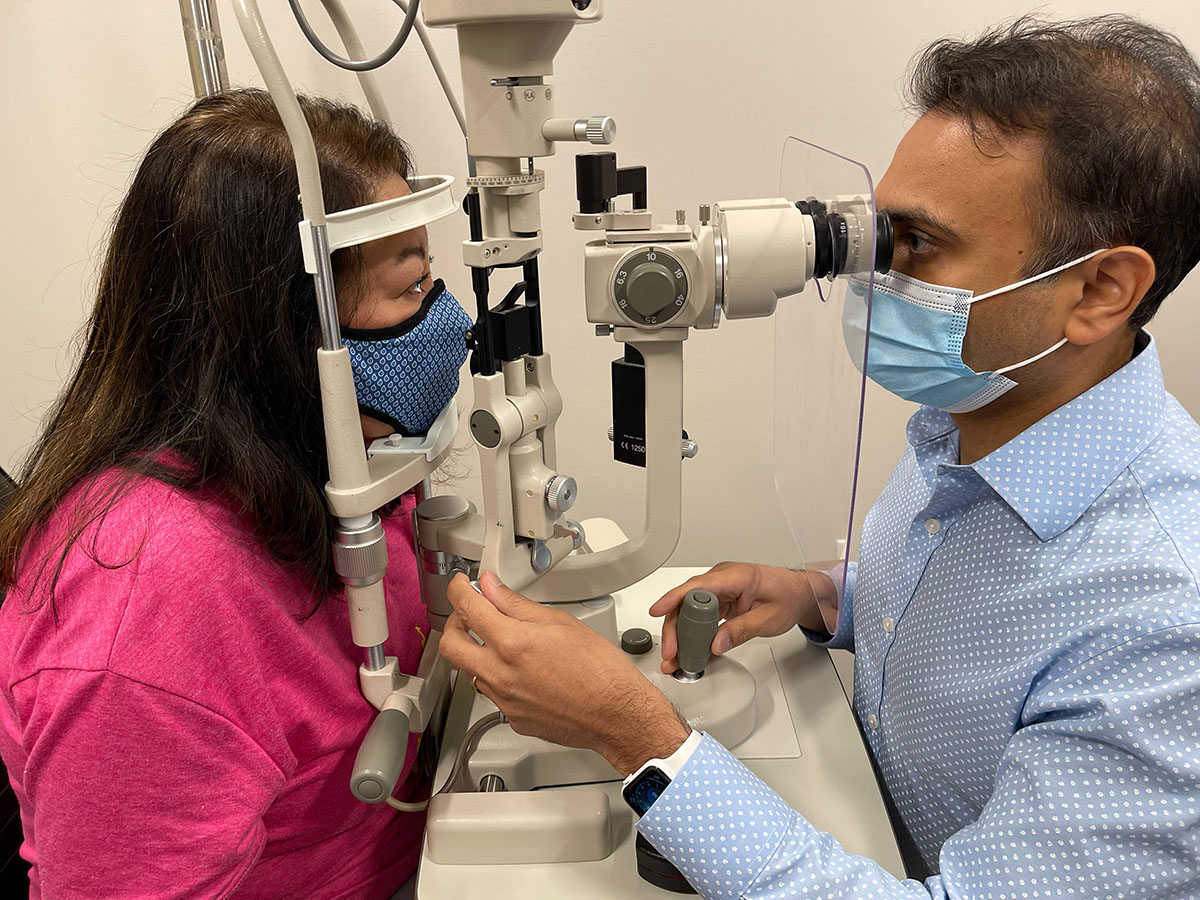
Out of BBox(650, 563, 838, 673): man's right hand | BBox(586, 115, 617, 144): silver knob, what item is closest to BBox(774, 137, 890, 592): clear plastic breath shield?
BBox(650, 563, 838, 673): man's right hand

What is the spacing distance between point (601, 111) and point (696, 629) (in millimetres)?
1213

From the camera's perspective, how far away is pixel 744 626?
3.84 feet

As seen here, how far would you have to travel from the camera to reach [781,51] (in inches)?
68.7

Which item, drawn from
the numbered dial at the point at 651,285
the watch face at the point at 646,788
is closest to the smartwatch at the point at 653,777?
the watch face at the point at 646,788

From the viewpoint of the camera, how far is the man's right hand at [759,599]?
1.17 m

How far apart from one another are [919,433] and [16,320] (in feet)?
6.72

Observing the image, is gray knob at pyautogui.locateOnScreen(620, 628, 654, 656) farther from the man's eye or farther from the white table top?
the man's eye

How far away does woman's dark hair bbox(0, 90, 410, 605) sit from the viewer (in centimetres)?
88

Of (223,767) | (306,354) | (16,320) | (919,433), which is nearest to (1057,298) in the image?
(919,433)

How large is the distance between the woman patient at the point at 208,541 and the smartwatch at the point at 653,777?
33 cm

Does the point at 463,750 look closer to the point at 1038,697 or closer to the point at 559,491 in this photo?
the point at 559,491

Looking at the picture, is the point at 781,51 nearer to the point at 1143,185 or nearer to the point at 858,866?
the point at 1143,185

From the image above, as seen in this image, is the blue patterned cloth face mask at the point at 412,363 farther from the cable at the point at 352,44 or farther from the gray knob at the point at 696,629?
the gray knob at the point at 696,629

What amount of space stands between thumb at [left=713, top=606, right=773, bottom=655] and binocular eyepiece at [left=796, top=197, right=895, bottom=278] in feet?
1.67
